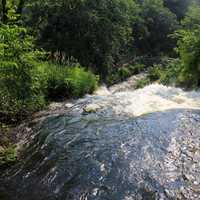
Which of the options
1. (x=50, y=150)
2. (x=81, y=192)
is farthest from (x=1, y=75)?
(x=81, y=192)

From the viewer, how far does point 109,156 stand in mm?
7352

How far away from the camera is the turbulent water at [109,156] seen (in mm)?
6215

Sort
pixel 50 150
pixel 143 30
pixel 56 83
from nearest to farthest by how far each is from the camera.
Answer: pixel 50 150, pixel 56 83, pixel 143 30

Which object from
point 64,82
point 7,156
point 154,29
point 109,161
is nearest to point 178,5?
point 154,29

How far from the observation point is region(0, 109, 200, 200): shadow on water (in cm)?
618

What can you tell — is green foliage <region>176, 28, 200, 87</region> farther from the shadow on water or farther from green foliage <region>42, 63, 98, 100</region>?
the shadow on water

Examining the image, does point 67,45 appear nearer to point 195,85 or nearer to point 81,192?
point 195,85

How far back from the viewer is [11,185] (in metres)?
6.82

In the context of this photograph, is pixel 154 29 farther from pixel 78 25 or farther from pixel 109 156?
pixel 109 156

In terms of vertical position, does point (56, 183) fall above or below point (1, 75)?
below

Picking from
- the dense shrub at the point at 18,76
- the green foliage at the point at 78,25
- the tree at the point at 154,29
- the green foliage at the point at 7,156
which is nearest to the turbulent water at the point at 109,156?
the green foliage at the point at 7,156

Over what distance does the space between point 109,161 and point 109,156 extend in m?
0.22

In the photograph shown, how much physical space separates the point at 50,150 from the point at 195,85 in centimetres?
851

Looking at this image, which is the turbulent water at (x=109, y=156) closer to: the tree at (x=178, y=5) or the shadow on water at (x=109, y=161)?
the shadow on water at (x=109, y=161)
